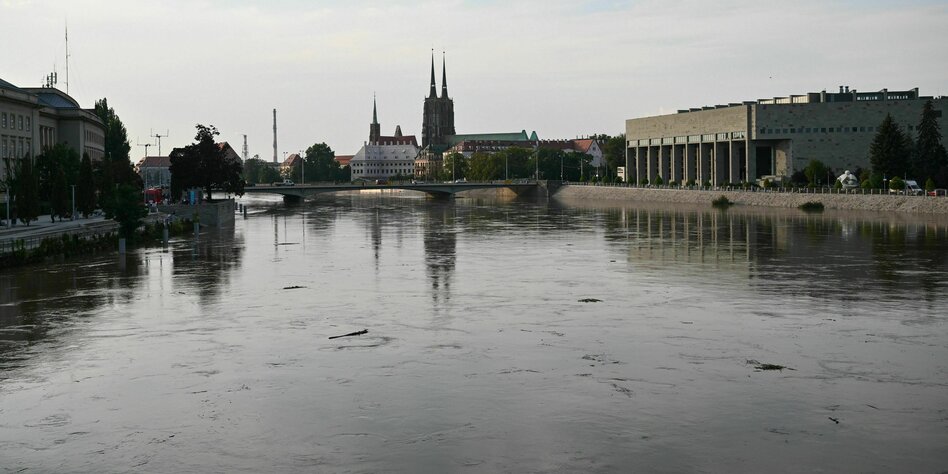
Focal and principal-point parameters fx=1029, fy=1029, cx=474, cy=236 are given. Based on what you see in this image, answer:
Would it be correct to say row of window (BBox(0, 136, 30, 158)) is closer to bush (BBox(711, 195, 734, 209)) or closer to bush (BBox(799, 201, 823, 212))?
bush (BBox(799, 201, 823, 212))

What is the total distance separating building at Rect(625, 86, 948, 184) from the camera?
14112 centimetres

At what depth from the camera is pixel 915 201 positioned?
96.1 meters

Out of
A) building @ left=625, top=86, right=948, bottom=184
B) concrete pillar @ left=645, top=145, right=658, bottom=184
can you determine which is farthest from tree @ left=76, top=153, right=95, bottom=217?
concrete pillar @ left=645, top=145, right=658, bottom=184

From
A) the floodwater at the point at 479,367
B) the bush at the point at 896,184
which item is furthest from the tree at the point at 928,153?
the floodwater at the point at 479,367

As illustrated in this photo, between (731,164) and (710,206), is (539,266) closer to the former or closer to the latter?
(710,206)

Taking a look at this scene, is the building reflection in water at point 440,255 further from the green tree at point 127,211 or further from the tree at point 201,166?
the tree at point 201,166

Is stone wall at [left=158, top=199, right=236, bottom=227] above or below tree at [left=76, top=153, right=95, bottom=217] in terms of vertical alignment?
below

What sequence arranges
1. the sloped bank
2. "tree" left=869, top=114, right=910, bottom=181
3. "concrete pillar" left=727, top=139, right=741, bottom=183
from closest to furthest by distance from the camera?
the sloped bank, "tree" left=869, top=114, right=910, bottom=181, "concrete pillar" left=727, top=139, right=741, bottom=183

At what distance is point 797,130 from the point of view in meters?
142

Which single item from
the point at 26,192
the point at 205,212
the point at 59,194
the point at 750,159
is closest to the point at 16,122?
the point at 205,212

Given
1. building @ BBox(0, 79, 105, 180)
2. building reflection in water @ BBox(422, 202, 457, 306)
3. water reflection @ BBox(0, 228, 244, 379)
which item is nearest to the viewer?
water reflection @ BBox(0, 228, 244, 379)

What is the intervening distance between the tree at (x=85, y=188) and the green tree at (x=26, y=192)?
32.0ft

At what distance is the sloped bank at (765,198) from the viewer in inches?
3762

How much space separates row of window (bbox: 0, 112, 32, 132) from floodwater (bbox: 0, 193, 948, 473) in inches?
1700
